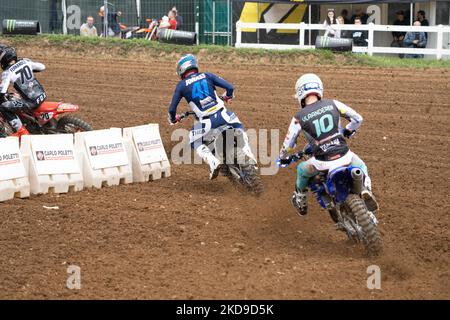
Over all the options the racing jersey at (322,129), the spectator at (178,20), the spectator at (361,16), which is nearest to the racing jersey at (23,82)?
the racing jersey at (322,129)

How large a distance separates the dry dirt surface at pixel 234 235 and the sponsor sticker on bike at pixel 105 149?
36 centimetres

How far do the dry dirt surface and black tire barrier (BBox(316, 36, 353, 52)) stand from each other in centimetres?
782

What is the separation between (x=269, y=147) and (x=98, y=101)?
4971mm

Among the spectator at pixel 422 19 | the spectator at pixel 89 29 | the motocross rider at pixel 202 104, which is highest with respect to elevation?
the spectator at pixel 422 19

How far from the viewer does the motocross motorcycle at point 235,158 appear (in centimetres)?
1085

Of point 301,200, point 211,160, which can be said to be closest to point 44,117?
point 211,160

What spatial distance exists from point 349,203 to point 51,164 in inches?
171

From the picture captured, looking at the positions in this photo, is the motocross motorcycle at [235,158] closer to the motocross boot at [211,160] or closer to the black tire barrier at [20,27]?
the motocross boot at [211,160]

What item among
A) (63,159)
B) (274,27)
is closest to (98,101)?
(63,159)

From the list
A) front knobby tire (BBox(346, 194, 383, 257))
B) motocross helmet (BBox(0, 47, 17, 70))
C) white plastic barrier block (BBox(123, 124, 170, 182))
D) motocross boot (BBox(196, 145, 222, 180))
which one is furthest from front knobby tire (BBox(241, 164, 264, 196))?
motocross helmet (BBox(0, 47, 17, 70))

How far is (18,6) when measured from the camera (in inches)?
1136

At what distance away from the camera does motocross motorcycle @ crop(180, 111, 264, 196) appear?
10.9m

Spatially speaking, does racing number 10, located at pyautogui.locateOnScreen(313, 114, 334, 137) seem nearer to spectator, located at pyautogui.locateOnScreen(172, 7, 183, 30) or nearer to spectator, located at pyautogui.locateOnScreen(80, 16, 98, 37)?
spectator, located at pyautogui.locateOnScreen(172, 7, 183, 30)

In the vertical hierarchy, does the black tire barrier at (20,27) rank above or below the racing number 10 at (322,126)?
above
